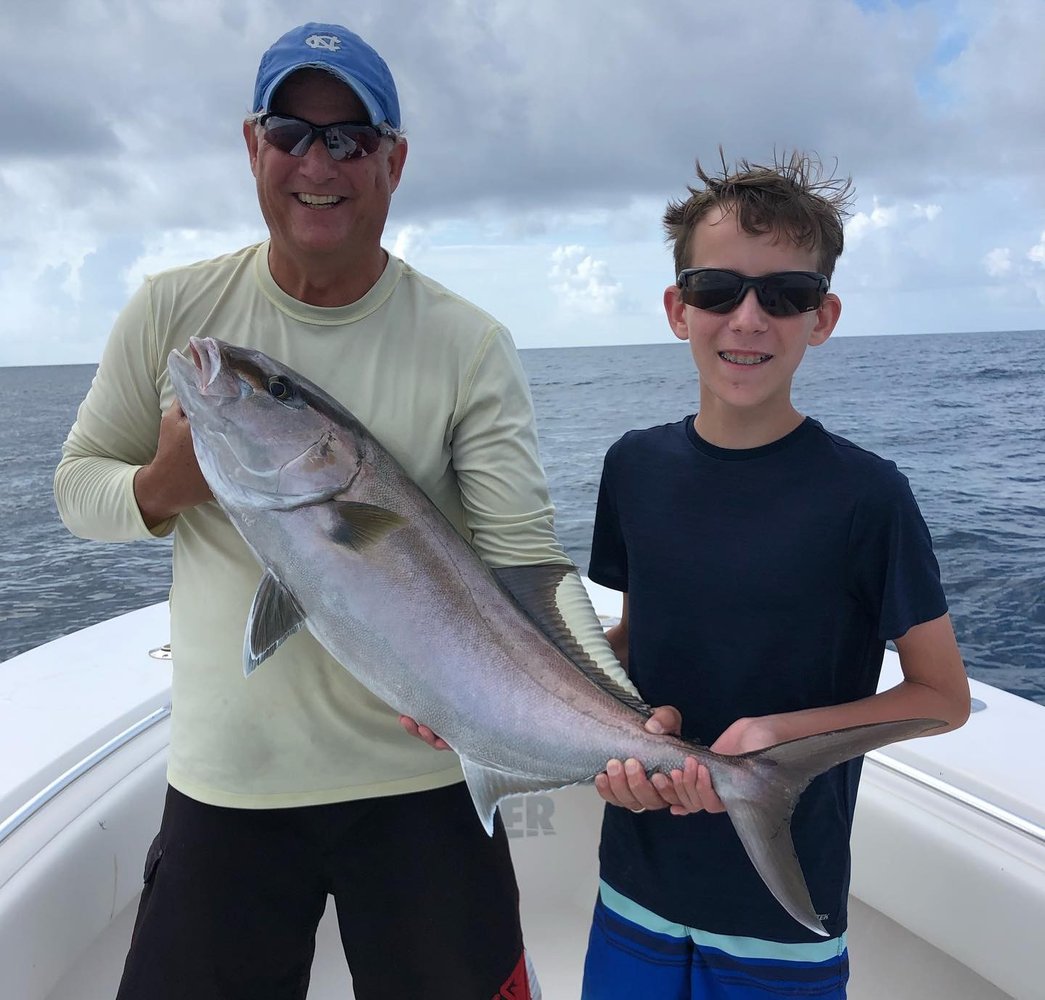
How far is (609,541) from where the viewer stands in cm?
212

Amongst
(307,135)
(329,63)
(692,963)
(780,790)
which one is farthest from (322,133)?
(692,963)

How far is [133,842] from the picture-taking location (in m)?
2.50

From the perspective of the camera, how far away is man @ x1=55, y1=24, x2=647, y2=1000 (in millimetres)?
1872

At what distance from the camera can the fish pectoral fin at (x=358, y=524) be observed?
176cm

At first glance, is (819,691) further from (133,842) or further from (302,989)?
(133,842)

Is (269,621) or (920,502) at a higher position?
(269,621)

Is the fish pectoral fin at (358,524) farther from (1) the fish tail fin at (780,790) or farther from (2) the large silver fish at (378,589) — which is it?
(1) the fish tail fin at (780,790)

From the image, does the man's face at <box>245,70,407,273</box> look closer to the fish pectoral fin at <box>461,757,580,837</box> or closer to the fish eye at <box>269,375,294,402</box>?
the fish eye at <box>269,375,294,402</box>

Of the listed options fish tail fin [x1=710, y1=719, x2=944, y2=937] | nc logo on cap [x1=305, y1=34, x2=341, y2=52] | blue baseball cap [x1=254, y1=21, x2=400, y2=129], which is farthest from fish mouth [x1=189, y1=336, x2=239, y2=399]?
fish tail fin [x1=710, y1=719, x2=944, y2=937]

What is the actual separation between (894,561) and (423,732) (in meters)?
1.00

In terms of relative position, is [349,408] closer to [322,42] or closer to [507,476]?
[507,476]

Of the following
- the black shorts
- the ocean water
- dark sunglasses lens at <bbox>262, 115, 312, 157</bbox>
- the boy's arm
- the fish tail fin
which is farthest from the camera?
the ocean water

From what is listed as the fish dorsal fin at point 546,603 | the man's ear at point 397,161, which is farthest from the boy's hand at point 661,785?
the man's ear at point 397,161

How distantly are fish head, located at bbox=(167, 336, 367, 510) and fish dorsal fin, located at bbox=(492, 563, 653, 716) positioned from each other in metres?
0.42
